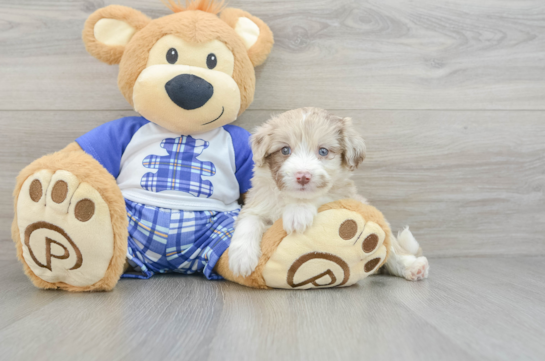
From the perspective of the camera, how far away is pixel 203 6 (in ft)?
4.20

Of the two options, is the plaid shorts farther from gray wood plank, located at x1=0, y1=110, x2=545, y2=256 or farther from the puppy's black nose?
gray wood plank, located at x1=0, y1=110, x2=545, y2=256

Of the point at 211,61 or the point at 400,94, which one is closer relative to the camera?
the point at 211,61

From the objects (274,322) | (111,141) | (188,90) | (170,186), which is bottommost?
(274,322)

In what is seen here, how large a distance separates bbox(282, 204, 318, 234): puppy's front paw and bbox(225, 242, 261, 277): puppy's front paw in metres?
0.11

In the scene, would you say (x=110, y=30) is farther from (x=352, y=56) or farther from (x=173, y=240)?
(x=352, y=56)

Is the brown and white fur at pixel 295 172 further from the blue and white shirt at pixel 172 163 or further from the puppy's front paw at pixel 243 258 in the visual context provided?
the blue and white shirt at pixel 172 163

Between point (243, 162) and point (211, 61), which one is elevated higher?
point (211, 61)

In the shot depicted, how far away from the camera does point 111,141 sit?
125cm

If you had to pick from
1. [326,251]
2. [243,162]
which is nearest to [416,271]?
[326,251]

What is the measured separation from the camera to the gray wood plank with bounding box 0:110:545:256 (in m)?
1.52

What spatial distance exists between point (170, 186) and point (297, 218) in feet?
1.40

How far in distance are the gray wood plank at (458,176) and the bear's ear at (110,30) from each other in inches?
10.8

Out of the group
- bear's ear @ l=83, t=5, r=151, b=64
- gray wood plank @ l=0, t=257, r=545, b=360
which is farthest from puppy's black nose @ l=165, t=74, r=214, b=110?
gray wood plank @ l=0, t=257, r=545, b=360

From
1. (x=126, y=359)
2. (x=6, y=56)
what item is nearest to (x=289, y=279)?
(x=126, y=359)
